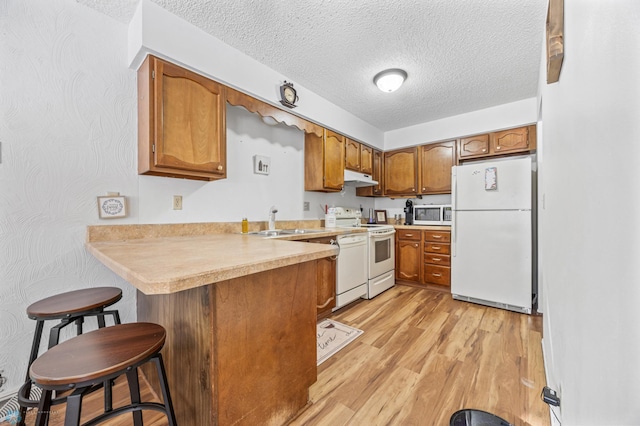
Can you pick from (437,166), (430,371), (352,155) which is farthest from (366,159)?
(430,371)

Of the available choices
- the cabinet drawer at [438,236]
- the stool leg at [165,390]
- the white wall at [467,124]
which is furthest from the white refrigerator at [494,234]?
the stool leg at [165,390]

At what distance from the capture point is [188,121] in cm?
186

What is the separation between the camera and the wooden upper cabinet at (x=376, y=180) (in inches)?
162

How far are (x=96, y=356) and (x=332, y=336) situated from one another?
1.73 metres

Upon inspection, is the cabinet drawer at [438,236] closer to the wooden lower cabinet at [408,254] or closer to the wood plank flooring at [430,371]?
the wooden lower cabinet at [408,254]

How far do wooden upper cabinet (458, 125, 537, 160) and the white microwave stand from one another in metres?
0.75

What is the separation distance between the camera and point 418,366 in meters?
1.77

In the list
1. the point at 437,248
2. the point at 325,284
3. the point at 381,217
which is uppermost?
the point at 381,217

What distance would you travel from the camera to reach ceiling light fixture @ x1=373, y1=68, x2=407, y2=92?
2422 millimetres

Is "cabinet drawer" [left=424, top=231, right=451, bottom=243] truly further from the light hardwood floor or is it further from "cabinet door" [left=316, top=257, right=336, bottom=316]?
"cabinet door" [left=316, top=257, right=336, bottom=316]

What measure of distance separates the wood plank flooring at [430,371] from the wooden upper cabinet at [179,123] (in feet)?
5.74

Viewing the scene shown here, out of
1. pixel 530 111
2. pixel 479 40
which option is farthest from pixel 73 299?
pixel 530 111

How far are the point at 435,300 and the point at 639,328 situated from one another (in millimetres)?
3045

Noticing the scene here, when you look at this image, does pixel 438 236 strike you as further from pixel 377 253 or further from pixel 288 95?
pixel 288 95
